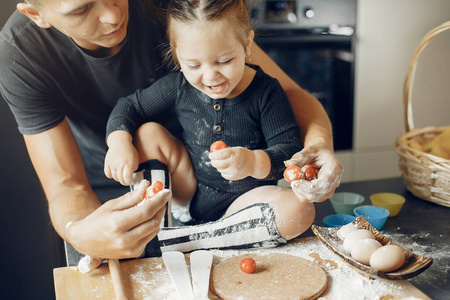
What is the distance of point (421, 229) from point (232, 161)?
54 cm

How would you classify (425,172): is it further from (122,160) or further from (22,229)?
(22,229)

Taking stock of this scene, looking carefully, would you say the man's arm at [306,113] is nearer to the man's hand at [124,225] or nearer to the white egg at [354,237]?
the white egg at [354,237]

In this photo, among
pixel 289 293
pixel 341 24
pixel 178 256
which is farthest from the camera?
pixel 341 24

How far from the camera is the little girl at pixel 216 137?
2.80ft

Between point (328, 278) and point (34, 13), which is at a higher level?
point (34, 13)

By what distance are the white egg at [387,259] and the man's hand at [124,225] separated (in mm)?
375

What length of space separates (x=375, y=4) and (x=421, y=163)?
111 cm

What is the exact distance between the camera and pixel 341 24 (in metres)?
1.99

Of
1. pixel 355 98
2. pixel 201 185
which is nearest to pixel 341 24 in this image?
pixel 355 98

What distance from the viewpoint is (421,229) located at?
1050mm

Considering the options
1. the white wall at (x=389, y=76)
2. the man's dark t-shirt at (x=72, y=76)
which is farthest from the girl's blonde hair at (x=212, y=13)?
the white wall at (x=389, y=76)

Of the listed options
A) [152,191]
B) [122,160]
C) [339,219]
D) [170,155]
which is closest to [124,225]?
[152,191]

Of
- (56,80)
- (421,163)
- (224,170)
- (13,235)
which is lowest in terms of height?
(13,235)

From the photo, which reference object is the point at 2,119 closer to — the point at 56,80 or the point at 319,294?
the point at 56,80
